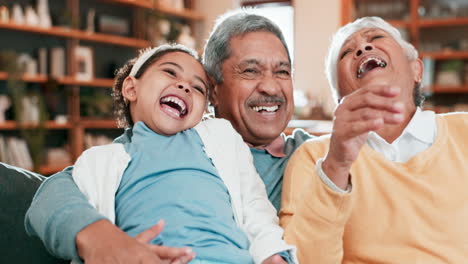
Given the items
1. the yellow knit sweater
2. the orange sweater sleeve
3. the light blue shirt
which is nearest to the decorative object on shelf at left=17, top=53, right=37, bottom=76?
the light blue shirt

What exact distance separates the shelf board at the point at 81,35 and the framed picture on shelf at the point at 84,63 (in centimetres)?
14

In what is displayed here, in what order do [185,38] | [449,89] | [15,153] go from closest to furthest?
[15,153] < [449,89] < [185,38]

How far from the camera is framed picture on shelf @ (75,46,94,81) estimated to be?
5520mm

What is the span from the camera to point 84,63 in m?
Answer: 5.62

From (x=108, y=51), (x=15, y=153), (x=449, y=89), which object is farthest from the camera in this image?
(x=108, y=51)

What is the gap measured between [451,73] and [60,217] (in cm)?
552

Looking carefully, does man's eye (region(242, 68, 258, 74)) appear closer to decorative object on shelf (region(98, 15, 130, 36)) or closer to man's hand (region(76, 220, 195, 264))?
man's hand (region(76, 220, 195, 264))

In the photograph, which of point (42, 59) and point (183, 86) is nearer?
point (183, 86)

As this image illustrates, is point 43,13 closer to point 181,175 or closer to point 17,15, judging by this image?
→ point 17,15

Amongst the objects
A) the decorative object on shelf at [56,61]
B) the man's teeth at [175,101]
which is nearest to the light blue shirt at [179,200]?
the man's teeth at [175,101]

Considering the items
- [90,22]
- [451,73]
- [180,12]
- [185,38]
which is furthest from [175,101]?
[180,12]

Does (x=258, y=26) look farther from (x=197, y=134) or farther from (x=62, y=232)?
(x=62, y=232)

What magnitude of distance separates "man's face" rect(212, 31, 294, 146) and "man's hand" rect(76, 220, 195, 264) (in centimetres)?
75

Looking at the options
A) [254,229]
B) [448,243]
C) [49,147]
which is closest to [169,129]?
[254,229]
